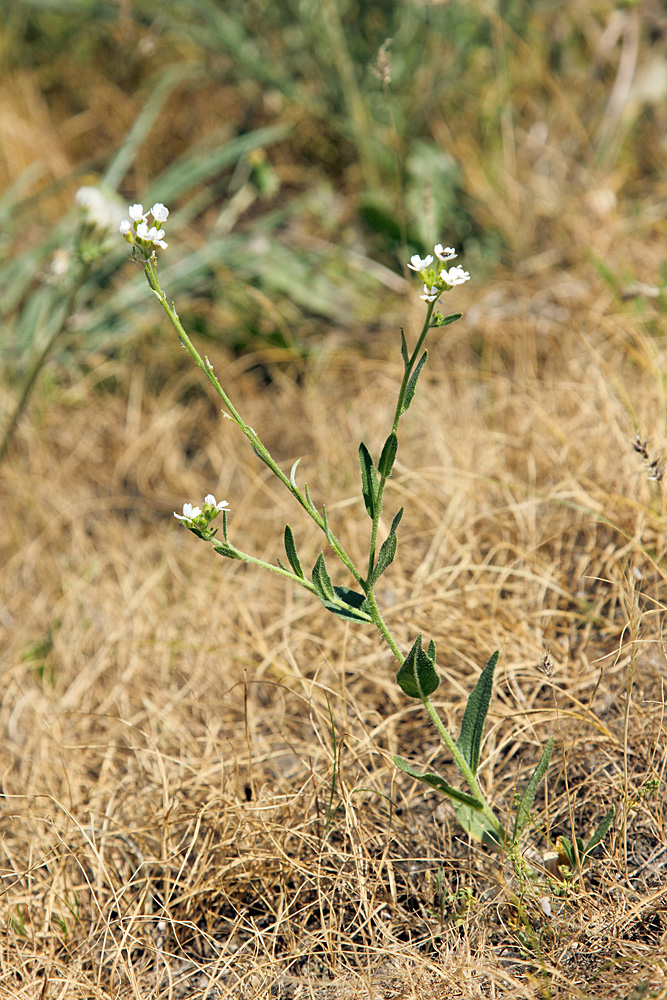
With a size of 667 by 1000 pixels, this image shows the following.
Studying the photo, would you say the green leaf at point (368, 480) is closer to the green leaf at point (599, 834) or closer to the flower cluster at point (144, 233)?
the flower cluster at point (144, 233)

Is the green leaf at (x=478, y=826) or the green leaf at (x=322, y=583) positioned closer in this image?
the green leaf at (x=322, y=583)

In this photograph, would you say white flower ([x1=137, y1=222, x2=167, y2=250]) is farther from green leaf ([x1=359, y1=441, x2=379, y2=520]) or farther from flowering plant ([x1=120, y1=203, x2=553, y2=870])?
green leaf ([x1=359, y1=441, x2=379, y2=520])

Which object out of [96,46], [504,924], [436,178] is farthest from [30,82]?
[504,924]

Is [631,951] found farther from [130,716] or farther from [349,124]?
[349,124]

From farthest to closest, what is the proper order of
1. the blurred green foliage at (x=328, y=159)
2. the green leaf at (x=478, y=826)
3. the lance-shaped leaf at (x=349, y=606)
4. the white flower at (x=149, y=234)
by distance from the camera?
the blurred green foliage at (x=328, y=159)
the green leaf at (x=478, y=826)
the lance-shaped leaf at (x=349, y=606)
the white flower at (x=149, y=234)

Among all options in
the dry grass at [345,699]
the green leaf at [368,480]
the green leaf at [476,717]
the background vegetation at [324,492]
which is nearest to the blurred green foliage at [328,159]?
the background vegetation at [324,492]

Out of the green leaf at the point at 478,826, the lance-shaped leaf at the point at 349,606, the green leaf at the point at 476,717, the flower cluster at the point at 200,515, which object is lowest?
the green leaf at the point at 478,826

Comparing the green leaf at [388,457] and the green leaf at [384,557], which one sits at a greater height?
the green leaf at [388,457]

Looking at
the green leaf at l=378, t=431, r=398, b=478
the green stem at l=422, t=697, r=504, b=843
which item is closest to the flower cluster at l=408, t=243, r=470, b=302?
the green leaf at l=378, t=431, r=398, b=478
